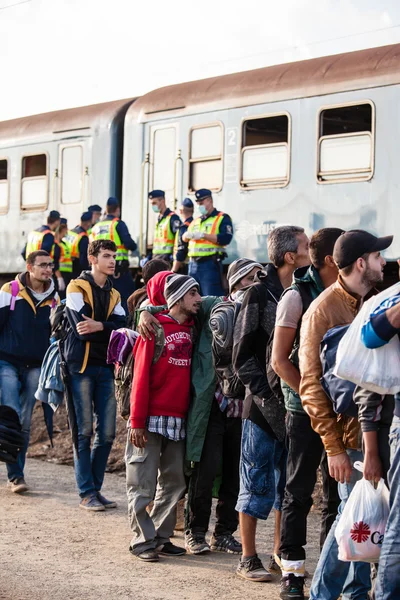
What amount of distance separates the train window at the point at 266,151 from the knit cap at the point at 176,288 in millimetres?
6921

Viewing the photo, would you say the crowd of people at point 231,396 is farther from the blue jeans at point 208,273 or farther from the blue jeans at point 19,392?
the blue jeans at point 208,273

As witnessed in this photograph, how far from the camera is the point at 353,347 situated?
14.4 ft

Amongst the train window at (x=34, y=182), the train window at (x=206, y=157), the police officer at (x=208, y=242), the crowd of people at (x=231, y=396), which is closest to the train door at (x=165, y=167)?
the train window at (x=206, y=157)

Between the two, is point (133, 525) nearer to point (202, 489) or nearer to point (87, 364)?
point (202, 489)

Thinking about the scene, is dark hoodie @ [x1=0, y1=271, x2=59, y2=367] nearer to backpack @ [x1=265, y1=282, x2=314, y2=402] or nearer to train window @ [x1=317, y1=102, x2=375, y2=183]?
backpack @ [x1=265, y1=282, x2=314, y2=402]

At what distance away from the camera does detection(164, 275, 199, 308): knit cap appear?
22.5 feet

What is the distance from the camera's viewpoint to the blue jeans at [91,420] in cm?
837

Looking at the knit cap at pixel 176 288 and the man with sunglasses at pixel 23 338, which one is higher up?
the knit cap at pixel 176 288

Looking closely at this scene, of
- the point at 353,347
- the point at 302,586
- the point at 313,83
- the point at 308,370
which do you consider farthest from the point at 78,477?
the point at 313,83

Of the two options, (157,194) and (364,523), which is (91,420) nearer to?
(364,523)

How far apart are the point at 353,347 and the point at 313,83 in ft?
31.1

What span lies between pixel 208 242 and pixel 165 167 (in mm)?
→ 2200

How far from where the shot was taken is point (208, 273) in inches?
543

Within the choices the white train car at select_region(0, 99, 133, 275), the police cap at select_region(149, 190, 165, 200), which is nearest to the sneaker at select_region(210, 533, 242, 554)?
the police cap at select_region(149, 190, 165, 200)
